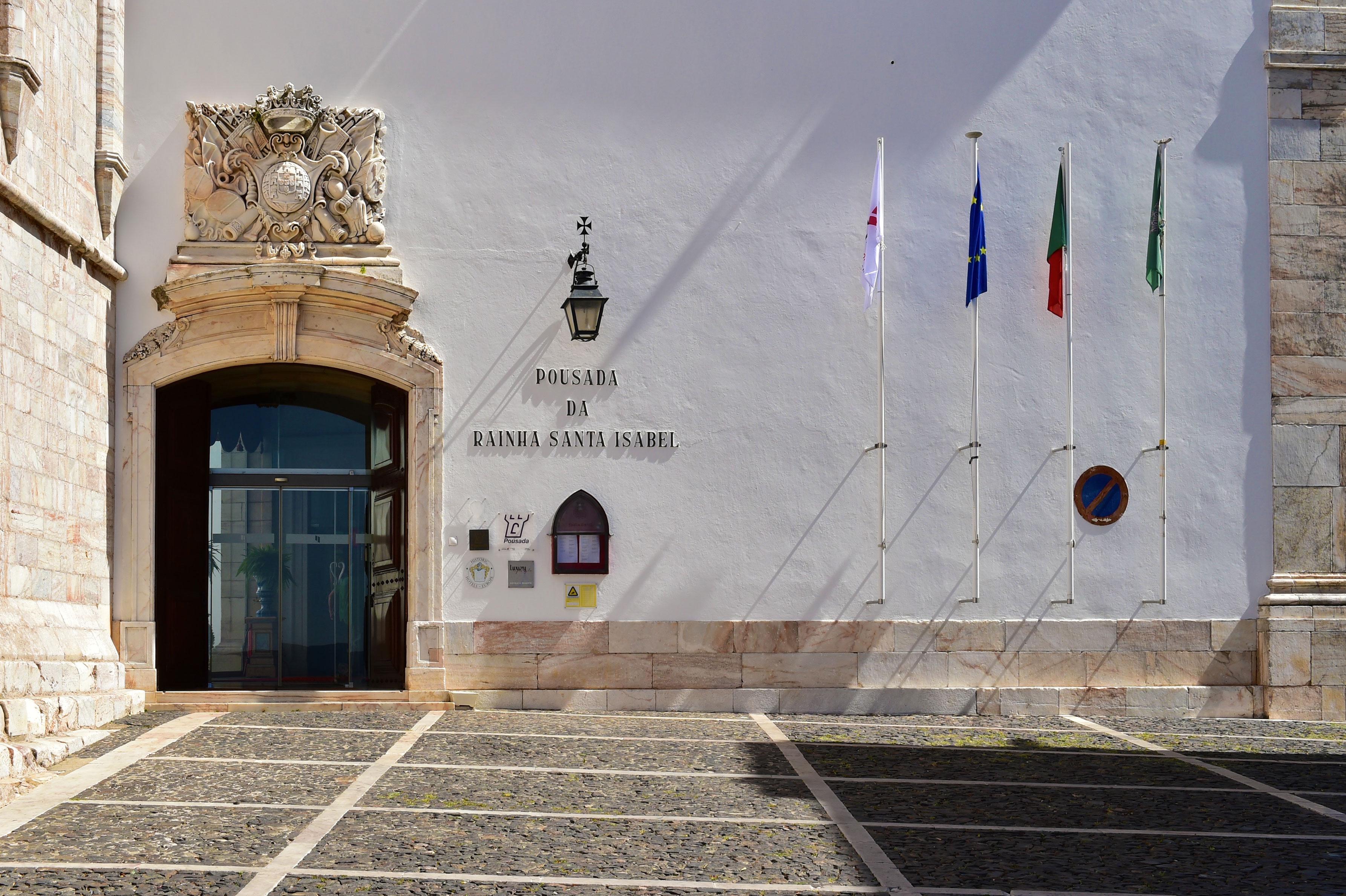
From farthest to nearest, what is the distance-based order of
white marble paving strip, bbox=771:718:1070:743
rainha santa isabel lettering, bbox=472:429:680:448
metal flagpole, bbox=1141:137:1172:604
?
metal flagpole, bbox=1141:137:1172:604, rainha santa isabel lettering, bbox=472:429:680:448, white marble paving strip, bbox=771:718:1070:743

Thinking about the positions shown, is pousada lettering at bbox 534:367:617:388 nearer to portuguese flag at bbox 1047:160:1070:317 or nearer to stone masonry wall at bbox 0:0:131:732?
stone masonry wall at bbox 0:0:131:732

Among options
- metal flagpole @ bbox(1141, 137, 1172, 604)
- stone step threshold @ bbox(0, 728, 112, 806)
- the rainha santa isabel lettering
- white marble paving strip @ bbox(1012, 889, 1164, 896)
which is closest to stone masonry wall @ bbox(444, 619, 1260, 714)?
metal flagpole @ bbox(1141, 137, 1172, 604)

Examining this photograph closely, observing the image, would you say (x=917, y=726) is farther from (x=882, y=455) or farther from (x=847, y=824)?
(x=847, y=824)

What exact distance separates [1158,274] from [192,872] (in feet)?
25.8

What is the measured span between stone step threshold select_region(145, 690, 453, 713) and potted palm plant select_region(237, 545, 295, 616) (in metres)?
1.12

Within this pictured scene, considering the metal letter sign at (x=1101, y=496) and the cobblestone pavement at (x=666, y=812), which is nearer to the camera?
the cobblestone pavement at (x=666, y=812)

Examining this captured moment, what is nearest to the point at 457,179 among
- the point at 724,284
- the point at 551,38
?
the point at 551,38

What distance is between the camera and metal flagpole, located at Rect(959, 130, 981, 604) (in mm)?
10141

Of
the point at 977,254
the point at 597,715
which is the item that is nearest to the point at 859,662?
the point at 597,715

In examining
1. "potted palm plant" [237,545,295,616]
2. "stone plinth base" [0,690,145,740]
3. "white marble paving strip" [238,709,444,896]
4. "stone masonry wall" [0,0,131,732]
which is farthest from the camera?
"potted palm plant" [237,545,295,616]

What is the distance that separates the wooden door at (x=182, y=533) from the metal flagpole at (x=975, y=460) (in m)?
5.44

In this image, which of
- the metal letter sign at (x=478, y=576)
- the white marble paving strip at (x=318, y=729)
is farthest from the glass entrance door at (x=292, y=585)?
the white marble paving strip at (x=318, y=729)

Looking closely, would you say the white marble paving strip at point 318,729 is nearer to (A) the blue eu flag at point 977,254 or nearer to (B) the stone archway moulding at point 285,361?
(B) the stone archway moulding at point 285,361

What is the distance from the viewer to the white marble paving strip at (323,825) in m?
4.63
